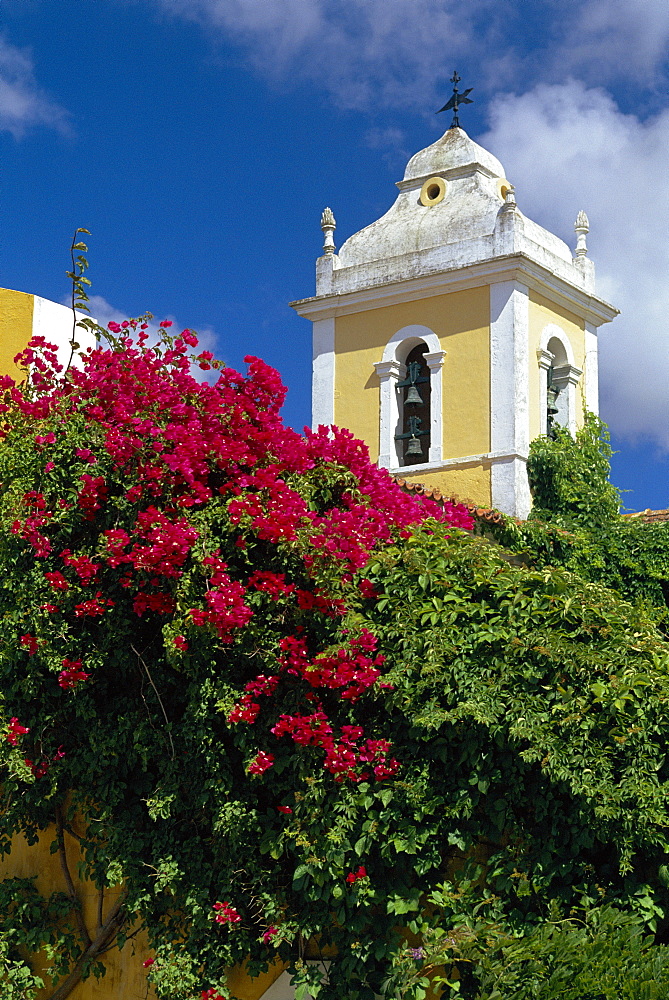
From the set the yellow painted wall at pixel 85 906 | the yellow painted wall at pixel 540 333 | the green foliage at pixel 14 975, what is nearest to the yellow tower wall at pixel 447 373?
the yellow painted wall at pixel 540 333

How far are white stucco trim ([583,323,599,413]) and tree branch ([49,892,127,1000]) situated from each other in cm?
1105

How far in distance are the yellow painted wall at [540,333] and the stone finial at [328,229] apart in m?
2.92

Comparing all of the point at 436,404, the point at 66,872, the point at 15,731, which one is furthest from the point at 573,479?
the point at 15,731

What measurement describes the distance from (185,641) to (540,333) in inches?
419

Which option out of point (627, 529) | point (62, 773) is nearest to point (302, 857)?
point (62, 773)

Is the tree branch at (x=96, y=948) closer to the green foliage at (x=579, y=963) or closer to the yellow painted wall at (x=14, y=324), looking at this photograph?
the green foliage at (x=579, y=963)

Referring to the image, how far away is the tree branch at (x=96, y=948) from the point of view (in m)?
6.53

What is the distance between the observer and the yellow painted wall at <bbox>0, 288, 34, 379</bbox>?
28.7ft

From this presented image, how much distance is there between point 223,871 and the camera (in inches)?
233

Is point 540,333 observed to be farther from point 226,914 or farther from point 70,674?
point 226,914

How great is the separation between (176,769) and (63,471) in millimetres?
1593

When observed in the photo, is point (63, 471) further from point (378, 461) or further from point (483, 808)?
point (378, 461)

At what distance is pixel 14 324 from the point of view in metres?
8.77

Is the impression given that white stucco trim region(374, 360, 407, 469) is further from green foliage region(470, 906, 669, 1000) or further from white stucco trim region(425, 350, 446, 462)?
green foliage region(470, 906, 669, 1000)
